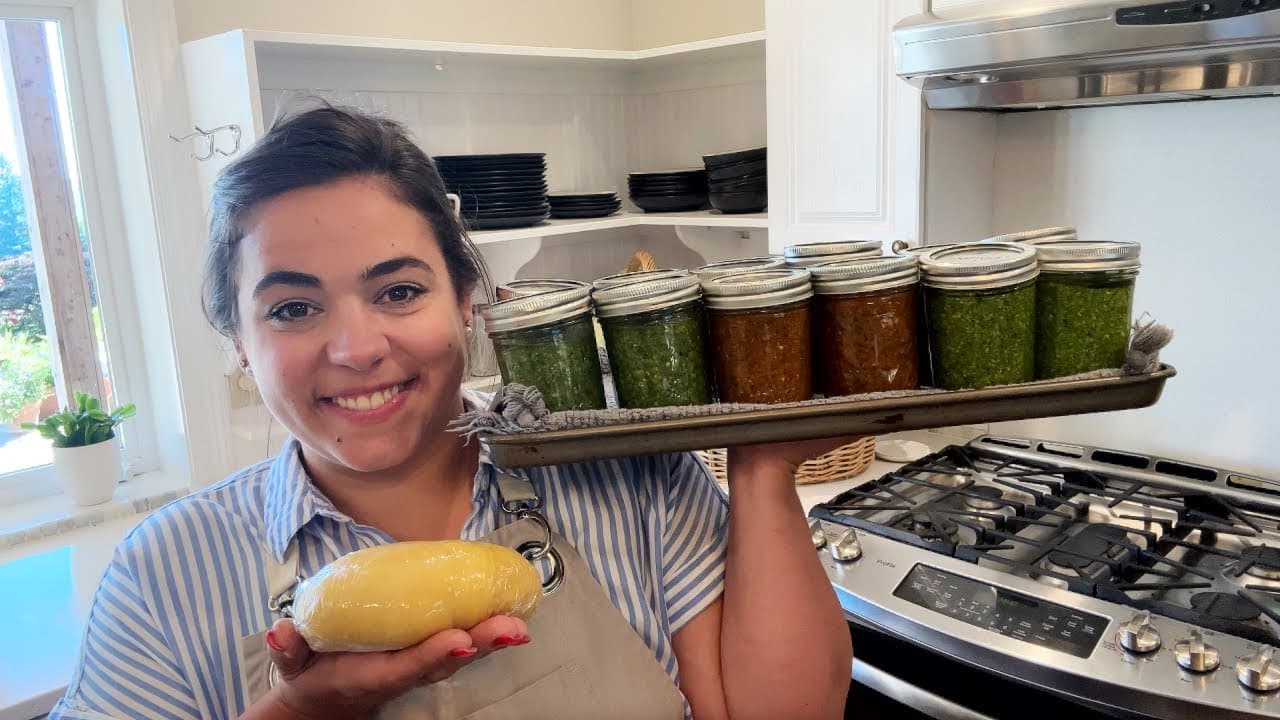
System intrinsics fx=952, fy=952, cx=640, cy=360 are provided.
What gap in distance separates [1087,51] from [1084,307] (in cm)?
67

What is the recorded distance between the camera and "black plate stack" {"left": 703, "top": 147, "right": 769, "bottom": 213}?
231 cm

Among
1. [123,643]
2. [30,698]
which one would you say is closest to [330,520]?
[123,643]

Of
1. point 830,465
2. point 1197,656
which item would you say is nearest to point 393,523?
point 1197,656

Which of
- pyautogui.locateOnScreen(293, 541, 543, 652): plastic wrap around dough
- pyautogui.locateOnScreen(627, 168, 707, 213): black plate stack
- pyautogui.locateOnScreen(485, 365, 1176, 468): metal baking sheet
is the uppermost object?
pyautogui.locateOnScreen(627, 168, 707, 213): black plate stack

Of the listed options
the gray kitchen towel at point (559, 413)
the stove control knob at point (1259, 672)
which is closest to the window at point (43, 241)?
the gray kitchen towel at point (559, 413)

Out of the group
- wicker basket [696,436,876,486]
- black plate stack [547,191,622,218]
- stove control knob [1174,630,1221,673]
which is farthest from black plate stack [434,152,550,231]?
Result: stove control knob [1174,630,1221,673]

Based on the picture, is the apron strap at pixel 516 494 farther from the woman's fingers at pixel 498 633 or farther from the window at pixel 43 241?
the window at pixel 43 241

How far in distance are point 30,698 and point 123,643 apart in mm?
698

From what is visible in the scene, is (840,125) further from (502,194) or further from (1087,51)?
(502,194)

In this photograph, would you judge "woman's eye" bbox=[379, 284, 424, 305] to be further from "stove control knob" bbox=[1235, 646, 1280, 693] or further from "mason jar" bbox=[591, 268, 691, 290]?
"stove control knob" bbox=[1235, 646, 1280, 693]

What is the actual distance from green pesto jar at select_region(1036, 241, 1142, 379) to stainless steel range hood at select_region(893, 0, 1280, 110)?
0.56 meters

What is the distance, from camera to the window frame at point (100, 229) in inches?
82.0

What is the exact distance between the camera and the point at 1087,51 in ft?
4.74

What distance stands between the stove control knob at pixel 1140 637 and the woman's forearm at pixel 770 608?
18.4 inches
